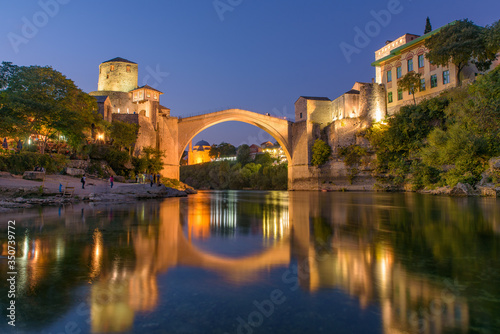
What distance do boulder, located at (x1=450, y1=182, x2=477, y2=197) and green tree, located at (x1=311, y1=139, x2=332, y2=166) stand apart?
1856 cm

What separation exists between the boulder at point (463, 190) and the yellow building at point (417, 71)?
1149 centimetres

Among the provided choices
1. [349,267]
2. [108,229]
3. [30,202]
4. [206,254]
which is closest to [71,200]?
[30,202]

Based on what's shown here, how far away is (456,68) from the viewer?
84.8 feet

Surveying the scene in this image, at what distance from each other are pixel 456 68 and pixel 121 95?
34.0m

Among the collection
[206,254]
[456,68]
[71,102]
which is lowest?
[206,254]

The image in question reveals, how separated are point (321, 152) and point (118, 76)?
2606 cm

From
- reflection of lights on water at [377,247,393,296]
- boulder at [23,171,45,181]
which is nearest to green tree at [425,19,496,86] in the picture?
reflection of lights on water at [377,247,393,296]

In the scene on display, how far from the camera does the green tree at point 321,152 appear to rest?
35094 mm

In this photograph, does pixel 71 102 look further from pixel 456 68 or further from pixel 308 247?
pixel 456 68

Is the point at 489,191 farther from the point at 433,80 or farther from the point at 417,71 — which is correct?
the point at 417,71

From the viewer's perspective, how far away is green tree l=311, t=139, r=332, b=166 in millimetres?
35094

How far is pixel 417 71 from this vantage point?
2980 centimetres

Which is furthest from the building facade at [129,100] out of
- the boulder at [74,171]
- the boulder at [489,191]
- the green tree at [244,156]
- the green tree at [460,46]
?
the green tree at [244,156]

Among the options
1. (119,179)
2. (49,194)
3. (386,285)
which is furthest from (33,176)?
(386,285)
